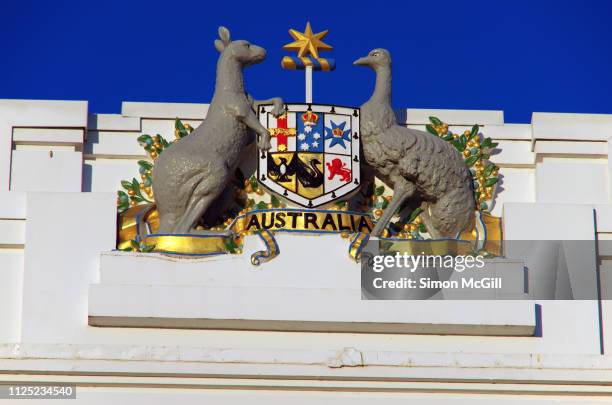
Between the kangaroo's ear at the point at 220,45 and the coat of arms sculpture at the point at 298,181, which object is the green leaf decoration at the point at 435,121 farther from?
the kangaroo's ear at the point at 220,45

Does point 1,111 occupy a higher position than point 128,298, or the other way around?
point 1,111

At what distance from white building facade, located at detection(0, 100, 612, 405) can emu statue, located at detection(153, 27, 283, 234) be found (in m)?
0.74

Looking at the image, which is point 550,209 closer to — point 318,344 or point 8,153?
point 318,344

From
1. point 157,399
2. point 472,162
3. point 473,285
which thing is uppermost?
point 472,162

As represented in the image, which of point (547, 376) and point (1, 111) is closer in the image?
point (547, 376)

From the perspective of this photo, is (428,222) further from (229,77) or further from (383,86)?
(229,77)

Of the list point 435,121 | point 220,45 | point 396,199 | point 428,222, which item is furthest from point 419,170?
point 220,45

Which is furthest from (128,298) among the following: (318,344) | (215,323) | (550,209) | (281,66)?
(550,209)

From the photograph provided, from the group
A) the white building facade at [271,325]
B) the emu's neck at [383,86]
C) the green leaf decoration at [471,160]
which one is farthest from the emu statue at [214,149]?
the green leaf decoration at [471,160]

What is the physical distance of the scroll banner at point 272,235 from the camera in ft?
71.9

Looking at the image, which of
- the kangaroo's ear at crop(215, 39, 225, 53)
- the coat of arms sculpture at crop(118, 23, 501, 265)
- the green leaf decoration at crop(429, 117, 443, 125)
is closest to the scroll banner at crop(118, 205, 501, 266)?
the coat of arms sculpture at crop(118, 23, 501, 265)

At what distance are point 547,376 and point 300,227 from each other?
12.1ft

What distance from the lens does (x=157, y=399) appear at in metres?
20.9

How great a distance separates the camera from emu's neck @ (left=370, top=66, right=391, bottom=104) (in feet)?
75.6
